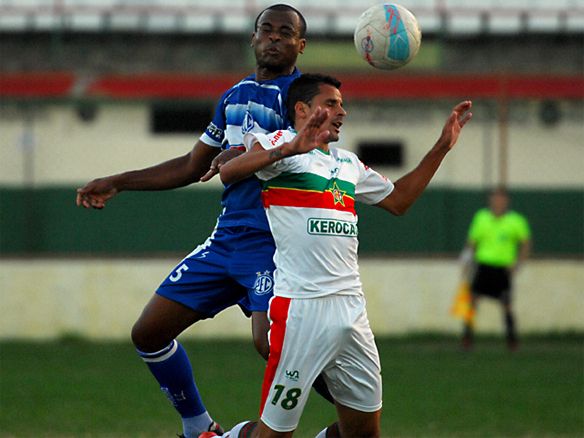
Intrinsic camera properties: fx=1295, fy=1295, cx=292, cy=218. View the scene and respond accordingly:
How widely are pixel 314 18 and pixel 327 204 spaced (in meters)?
22.1

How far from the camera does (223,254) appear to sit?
7.21 meters

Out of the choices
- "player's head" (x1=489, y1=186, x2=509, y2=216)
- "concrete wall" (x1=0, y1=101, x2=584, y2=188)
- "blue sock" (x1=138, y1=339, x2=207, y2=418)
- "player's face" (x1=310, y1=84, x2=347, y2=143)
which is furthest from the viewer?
"concrete wall" (x1=0, y1=101, x2=584, y2=188)

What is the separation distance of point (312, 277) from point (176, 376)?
64.5 inches

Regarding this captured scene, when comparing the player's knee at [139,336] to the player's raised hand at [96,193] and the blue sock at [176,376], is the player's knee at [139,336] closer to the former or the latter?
the blue sock at [176,376]

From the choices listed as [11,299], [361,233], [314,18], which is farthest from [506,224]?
[314,18]

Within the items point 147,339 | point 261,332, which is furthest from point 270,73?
point 147,339

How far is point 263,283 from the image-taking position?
6.97 metres

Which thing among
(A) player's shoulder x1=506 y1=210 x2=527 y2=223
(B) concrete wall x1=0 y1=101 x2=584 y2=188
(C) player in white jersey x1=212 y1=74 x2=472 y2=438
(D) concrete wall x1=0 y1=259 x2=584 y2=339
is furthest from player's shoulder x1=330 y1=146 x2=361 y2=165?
(B) concrete wall x1=0 y1=101 x2=584 y2=188

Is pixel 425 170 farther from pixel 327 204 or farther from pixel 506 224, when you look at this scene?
pixel 506 224

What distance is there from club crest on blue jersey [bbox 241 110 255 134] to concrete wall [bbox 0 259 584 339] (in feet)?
40.5

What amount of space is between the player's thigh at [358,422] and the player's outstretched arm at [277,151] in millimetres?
1261

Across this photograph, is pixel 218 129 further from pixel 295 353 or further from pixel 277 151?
pixel 295 353

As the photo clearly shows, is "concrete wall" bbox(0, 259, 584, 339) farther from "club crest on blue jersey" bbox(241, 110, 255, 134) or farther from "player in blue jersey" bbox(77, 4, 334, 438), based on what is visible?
"club crest on blue jersey" bbox(241, 110, 255, 134)

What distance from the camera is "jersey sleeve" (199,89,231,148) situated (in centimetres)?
733
